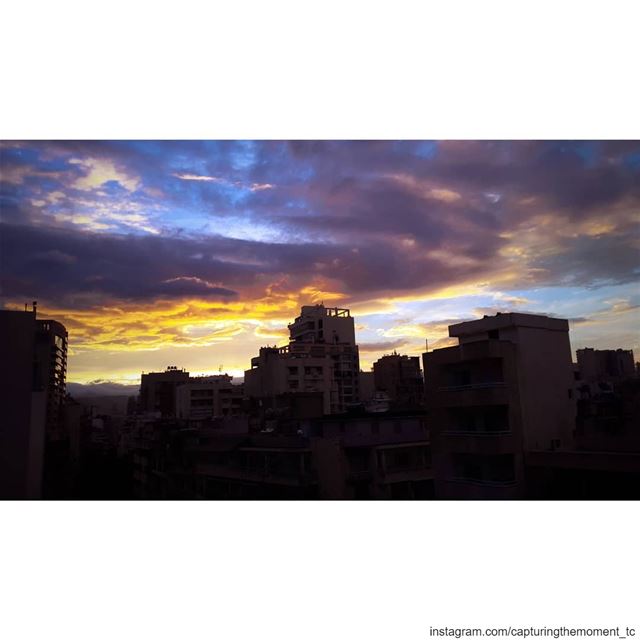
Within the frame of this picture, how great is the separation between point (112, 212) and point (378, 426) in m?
3.98

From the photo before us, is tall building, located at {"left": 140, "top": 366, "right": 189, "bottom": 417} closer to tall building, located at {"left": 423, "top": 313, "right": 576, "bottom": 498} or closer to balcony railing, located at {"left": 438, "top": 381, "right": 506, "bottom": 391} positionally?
balcony railing, located at {"left": 438, "top": 381, "right": 506, "bottom": 391}

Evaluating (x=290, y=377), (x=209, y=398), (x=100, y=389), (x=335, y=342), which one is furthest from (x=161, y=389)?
(x=335, y=342)

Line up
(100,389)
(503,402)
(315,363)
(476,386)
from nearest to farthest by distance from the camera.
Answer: (503,402) → (476,386) → (100,389) → (315,363)

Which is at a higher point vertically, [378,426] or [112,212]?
[112,212]

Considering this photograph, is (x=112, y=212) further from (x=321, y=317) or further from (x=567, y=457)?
(x=567, y=457)

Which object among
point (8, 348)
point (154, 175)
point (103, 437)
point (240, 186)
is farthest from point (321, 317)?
point (8, 348)

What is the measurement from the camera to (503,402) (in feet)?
17.7

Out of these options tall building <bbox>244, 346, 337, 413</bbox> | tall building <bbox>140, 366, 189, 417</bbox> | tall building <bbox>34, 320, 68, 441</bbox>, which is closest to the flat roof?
tall building <bbox>244, 346, 337, 413</bbox>

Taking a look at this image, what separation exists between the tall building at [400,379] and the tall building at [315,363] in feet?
1.08

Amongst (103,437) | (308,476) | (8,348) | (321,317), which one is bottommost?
(308,476)

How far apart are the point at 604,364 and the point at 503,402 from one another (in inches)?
55.7

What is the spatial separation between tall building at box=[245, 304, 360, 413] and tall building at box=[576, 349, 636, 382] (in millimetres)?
2671

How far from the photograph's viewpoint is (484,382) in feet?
18.4

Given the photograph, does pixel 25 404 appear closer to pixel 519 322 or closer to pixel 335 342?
pixel 335 342
